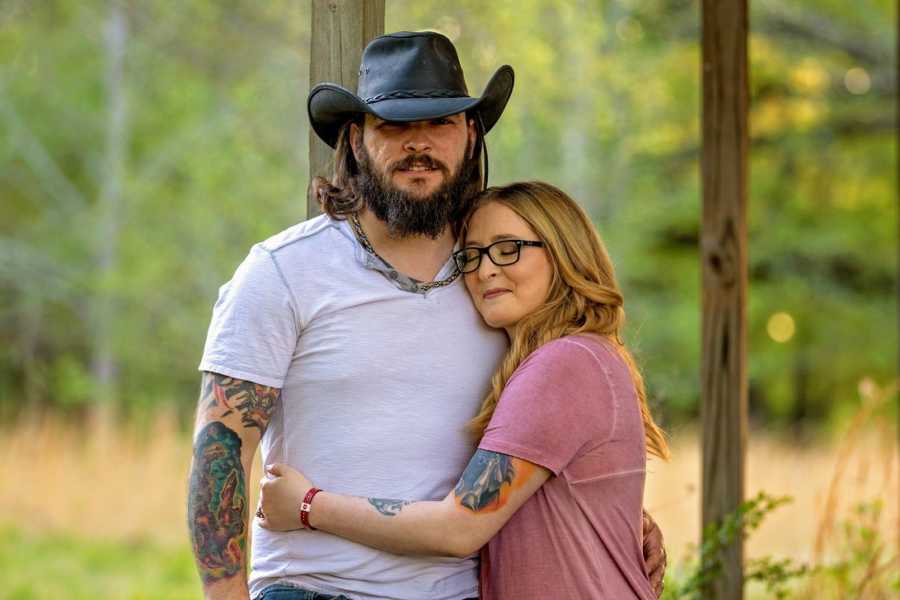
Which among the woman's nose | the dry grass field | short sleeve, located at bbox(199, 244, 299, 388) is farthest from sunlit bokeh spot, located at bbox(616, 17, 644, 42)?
short sleeve, located at bbox(199, 244, 299, 388)

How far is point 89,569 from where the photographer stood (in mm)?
9836

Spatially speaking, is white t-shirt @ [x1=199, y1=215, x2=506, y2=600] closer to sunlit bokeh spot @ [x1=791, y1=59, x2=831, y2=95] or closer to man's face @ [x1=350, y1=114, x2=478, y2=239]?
man's face @ [x1=350, y1=114, x2=478, y2=239]

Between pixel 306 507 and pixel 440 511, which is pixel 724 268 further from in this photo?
pixel 306 507

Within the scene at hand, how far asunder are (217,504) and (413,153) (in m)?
0.83

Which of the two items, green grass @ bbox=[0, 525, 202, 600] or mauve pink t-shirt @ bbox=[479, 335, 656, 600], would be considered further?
green grass @ bbox=[0, 525, 202, 600]

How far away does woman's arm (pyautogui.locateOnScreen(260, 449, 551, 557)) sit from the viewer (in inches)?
96.8

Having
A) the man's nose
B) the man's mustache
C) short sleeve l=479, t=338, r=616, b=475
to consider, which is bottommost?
short sleeve l=479, t=338, r=616, b=475

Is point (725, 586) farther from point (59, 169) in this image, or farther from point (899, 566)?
point (59, 169)

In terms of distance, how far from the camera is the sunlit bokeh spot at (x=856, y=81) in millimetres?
14266

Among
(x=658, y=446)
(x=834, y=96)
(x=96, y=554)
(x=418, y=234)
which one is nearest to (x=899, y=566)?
(x=658, y=446)

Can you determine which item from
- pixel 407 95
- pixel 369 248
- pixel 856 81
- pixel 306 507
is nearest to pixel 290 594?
pixel 306 507

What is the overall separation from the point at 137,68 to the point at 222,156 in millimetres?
3346

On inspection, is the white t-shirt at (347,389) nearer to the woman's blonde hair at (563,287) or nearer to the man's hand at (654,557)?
the woman's blonde hair at (563,287)

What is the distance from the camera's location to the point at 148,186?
12617 millimetres
